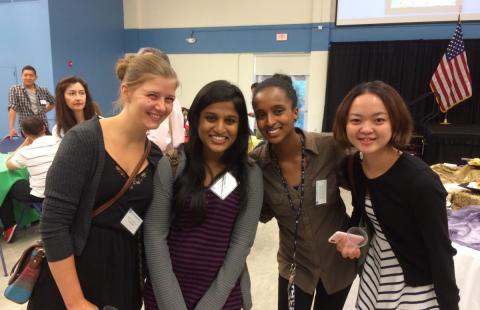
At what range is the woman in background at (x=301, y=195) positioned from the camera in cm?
145

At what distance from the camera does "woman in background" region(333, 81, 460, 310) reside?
117 centimetres

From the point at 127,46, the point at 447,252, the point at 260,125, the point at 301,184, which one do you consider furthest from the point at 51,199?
the point at 127,46

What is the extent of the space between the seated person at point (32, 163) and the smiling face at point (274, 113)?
2498 millimetres

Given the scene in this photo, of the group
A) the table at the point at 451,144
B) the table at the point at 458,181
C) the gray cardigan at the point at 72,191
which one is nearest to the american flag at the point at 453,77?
the table at the point at 451,144

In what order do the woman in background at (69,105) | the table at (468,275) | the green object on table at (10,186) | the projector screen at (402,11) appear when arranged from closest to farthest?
the table at (468,275) → the woman in background at (69,105) → the green object on table at (10,186) → the projector screen at (402,11)

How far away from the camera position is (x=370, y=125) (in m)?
1.24

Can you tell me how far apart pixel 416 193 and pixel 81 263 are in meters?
1.17

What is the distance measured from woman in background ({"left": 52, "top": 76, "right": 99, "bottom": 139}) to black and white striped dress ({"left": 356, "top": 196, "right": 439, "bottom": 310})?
2664 millimetres

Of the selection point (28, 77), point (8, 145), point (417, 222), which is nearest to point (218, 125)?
point (417, 222)

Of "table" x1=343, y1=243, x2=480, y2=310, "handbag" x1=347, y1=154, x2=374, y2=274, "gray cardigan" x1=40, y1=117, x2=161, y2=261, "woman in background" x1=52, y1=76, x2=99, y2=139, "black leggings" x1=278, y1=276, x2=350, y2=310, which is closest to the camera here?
"gray cardigan" x1=40, y1=117, x2=161, y2=261

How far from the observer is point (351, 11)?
679 cm

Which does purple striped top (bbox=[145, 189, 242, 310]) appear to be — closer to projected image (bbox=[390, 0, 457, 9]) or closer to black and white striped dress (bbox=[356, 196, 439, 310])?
black and white striped dress (bbox=[356, 196, 439, 310])

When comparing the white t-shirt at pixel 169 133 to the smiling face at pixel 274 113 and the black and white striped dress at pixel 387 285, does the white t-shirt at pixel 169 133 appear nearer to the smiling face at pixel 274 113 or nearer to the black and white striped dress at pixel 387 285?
the smiling face at pixel 274 113

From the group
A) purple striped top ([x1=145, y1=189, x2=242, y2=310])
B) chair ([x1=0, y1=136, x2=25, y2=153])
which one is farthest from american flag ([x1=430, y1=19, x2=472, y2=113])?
chair ([x1=0, y1=136, x2=25, y2=153])
